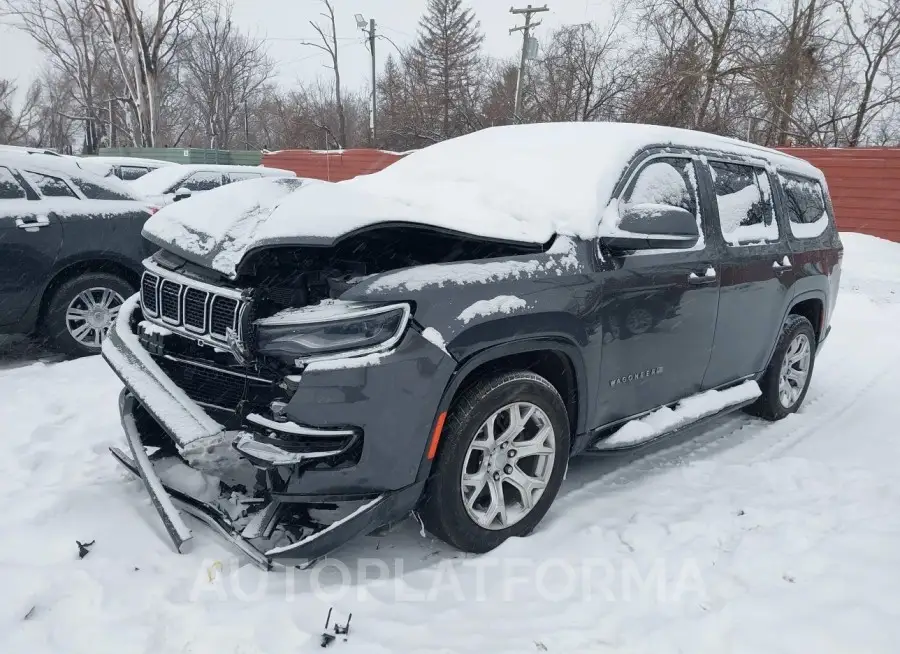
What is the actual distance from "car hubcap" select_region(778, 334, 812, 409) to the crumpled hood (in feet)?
8.66

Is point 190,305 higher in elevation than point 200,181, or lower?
lower

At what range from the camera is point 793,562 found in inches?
107

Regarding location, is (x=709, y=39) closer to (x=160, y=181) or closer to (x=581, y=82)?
(x=581, y=82)

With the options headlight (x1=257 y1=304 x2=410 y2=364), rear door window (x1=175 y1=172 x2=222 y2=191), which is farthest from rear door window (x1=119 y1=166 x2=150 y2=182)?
headlight (x1=257 y1=304 x2=410 y2=364)

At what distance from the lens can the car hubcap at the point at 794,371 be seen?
4.48m

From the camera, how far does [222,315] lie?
2.52 meters

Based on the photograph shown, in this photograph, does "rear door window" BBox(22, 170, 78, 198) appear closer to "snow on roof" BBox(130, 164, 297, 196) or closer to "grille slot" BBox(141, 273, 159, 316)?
"grille slot" BBox(141, 273, 159, 316)

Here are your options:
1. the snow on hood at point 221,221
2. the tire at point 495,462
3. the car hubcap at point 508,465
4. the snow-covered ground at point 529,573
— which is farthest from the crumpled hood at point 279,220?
the snow-covered ground at point 529,573

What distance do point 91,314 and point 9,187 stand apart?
1.14 m

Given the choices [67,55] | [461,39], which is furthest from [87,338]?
[67,55]

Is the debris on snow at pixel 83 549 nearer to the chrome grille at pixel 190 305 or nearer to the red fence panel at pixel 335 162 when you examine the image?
the chrome grille at pixel 190 305

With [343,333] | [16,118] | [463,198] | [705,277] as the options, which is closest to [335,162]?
[463,198]

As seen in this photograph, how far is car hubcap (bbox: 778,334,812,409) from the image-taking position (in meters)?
4.48

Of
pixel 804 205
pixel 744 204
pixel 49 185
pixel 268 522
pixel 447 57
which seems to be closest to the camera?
pixel 268 522
